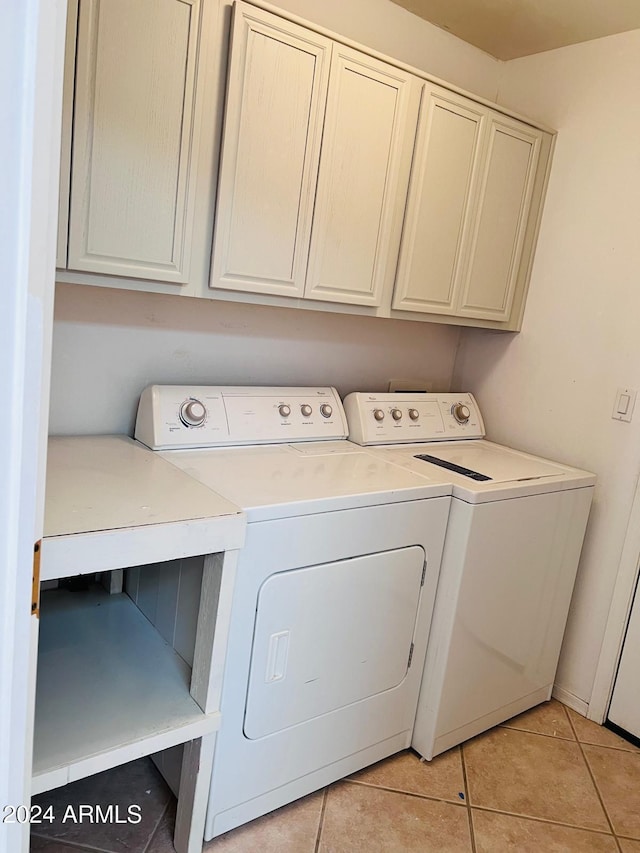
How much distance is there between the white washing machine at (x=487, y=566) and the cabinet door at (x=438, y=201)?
42 cm

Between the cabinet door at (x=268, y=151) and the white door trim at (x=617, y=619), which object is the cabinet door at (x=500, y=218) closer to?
the cabinet door at (x=268, y=151)

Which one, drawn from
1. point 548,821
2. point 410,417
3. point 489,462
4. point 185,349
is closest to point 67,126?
point 185,349

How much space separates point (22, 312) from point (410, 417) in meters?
1.85

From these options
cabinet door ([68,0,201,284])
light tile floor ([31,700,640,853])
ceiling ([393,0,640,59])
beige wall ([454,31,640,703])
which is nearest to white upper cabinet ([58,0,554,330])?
cabinet door ([68,0,201,284])

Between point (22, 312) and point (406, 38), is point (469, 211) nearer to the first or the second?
point (406, 38)

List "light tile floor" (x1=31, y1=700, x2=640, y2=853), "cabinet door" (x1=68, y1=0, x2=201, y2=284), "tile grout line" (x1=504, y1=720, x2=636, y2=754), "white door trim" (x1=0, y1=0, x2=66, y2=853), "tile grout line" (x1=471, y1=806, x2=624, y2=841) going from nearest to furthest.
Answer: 1. "white door trim" (x1=0, y1=0, x2=66, y2=853)
2. "cabinet door" (x1=68, y1=0, x2=201, y2=284)
3. "light tile floor" (x1=31, y1=700, x2=640, y2=853)
4. "tile grout line" (x1=471, y1=806, x2=624, y2=841)
5. "tile grout line" (x1=504, y1=720, x2=636, y2=754)

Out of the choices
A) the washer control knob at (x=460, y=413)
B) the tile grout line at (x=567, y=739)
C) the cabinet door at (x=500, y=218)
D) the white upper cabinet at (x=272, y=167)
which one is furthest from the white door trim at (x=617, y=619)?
the white upper cabinet at (x=272, y=167)

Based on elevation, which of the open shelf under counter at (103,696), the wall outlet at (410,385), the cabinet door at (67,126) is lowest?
the open shelf under counter at (103,696)

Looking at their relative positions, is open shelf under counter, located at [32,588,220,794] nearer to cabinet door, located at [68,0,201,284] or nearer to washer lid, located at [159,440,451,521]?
washer lid, located at [159,440,451,521]

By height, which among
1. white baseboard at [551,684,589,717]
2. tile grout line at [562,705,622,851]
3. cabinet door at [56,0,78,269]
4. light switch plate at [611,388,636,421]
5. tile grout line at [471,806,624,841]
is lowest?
tile grout line at [471,806,624,841]

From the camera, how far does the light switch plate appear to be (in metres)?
2.16

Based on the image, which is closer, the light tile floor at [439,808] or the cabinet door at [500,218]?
the light tile floor at [439,808]

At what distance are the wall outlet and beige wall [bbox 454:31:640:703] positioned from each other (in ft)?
1.22

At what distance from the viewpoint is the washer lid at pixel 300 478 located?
151 centimetres
